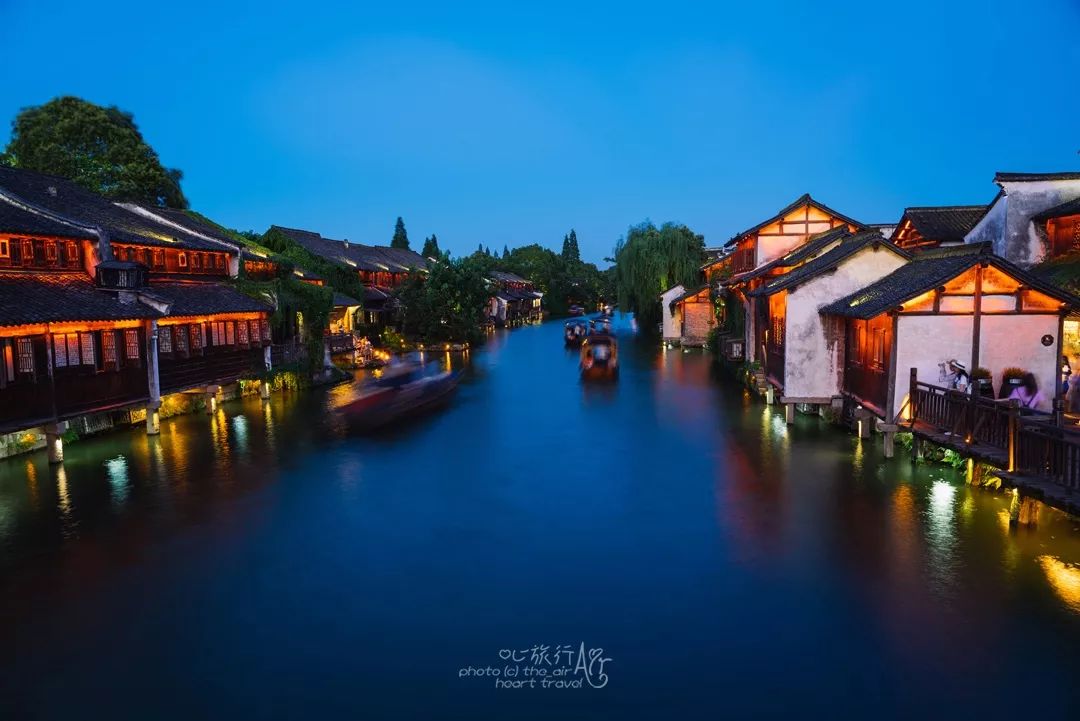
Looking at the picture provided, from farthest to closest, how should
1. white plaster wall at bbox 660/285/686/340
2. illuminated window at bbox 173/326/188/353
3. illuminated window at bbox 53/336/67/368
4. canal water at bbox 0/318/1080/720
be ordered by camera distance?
1. white plaster wall at bbox 660/285/686/340
2. illuminated window at bbox 173/326/188/353
3. illuminated window at bbox 53/336/67/368
4. canal water at bbox 0/318/1080/720

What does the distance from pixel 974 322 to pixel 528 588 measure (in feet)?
44.1

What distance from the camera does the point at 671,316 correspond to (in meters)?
53.8

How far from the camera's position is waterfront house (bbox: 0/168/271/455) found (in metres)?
18.9

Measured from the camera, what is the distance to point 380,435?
2303 cm

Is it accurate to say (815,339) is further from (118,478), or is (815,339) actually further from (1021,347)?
(118,478)

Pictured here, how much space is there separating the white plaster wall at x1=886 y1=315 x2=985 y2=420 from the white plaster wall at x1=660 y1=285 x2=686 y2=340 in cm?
3550

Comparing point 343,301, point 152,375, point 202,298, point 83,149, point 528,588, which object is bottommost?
point 528,588

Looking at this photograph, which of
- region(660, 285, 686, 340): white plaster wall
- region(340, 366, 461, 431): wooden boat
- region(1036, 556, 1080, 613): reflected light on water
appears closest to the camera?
region(1036, 556, 1080, 613): reflected light on water

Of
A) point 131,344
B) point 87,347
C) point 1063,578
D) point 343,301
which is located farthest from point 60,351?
point 343,301

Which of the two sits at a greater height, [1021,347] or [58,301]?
[58,301]

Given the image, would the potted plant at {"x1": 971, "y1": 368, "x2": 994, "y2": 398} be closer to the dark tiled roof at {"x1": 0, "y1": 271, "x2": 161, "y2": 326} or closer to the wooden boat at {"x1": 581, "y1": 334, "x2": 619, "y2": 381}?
the wooden boat at {"x1": 581, "y1": 334, "x2": 619, "y2": 381}

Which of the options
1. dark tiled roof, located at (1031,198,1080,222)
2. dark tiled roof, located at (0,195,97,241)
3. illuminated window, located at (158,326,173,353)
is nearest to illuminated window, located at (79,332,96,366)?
dark tiled roof, located at (0,195,97,241)

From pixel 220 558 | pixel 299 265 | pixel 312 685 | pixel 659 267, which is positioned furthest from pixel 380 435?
pixel 659 267

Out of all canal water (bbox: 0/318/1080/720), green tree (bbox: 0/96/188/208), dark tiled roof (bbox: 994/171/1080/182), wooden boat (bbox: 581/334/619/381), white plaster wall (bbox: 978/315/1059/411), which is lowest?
canal water (bbox: 0/318/1080/720)
